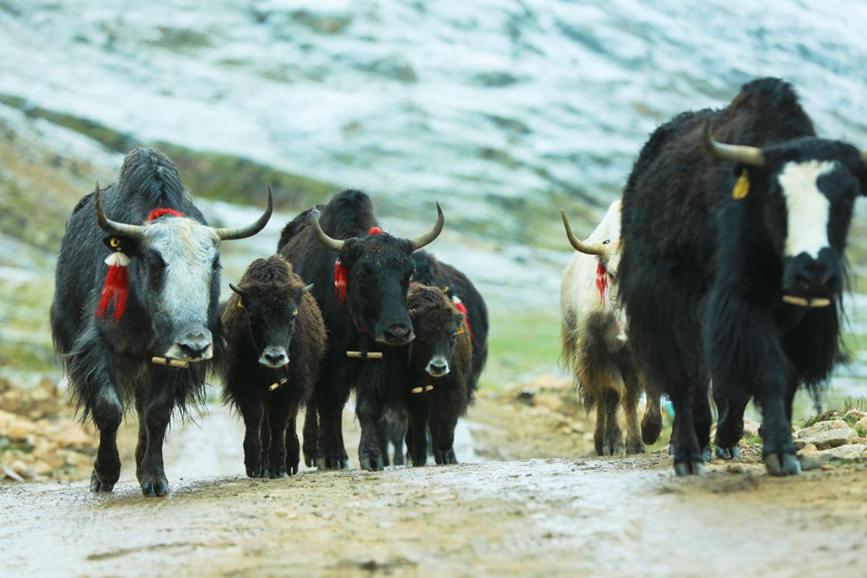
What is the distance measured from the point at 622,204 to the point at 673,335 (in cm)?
109

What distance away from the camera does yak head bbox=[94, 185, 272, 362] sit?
26.4 ft

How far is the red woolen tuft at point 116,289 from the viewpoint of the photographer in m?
8.63

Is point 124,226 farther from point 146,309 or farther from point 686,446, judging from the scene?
point 686,446

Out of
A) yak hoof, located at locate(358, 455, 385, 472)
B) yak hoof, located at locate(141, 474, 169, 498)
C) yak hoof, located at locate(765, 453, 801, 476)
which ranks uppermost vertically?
yak hoof, located at locate(765, 453, 801, 476)

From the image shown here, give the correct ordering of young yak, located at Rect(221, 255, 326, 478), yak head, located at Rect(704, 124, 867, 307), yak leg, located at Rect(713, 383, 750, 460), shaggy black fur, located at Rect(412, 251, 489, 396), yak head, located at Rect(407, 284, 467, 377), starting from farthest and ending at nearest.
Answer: shaggy black fur, located at Rect(412, 251, 489, 396)
yak head, located at Rect(407, 284, 467, 377)
young yak, located at Rect(221, 255, 326, 478)
yak leg, located at Rect(713, 383, 750, 460)
yak head, located at Rect(704, 124, 867, 307)

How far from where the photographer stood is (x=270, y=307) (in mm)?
9562

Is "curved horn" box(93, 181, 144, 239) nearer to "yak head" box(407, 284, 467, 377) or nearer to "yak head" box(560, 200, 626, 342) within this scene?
"yak head" box(407, 284, 467, 377)

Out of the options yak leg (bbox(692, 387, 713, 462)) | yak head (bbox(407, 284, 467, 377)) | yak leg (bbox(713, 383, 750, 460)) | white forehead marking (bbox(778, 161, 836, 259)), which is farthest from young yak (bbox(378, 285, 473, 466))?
white forehead marking (bbox(778, 161, 836, 259))

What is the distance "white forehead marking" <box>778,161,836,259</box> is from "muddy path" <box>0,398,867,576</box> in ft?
3.32

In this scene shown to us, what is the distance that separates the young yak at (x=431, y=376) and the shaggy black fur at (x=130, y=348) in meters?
1.98

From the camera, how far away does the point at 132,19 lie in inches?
3947

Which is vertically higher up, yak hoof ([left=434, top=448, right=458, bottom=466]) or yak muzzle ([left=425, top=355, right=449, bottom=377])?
yak muzzle ([left=425, top=355, right=449, bottom=377])

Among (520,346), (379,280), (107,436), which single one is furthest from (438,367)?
(520,346)

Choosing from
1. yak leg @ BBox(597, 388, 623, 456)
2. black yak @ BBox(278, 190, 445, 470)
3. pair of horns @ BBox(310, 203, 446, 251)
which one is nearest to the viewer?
black yak @ BBox(278, 190, 445, 470)
